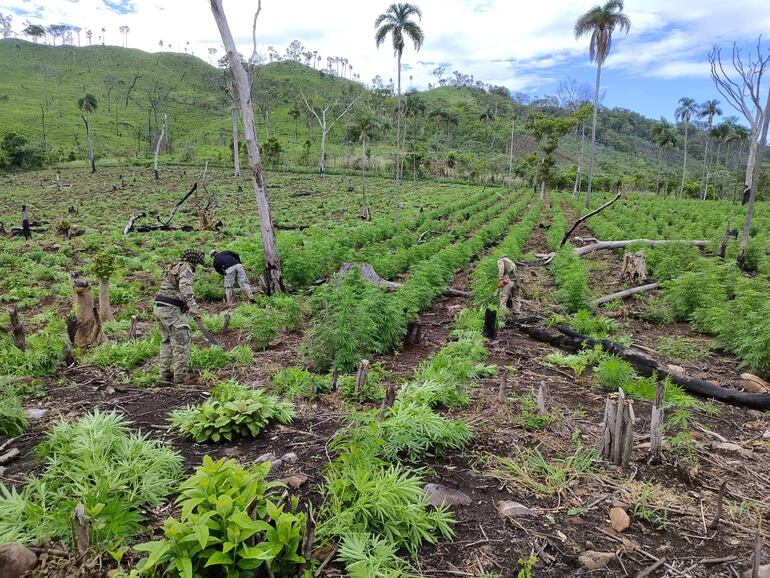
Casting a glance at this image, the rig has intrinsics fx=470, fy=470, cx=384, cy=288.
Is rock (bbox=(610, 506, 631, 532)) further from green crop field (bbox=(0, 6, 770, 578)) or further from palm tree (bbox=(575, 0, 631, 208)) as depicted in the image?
palm tree (bbox=(575, 0, 631, 208))

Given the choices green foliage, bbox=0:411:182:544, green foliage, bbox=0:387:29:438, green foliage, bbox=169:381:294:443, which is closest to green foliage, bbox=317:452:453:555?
green foliage, bbox=0:411:182:544

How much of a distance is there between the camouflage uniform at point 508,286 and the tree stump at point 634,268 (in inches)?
212

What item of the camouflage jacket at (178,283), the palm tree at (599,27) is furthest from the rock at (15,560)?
the palm tree at (599,27)

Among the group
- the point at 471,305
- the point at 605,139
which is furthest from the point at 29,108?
the point at 605,139

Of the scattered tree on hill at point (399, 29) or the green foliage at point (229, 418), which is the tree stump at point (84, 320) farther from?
the scattered tree on hill at point (399, 29)

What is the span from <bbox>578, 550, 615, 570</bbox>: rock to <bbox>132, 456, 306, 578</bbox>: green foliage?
1997mm

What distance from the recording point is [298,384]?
21.2 feet

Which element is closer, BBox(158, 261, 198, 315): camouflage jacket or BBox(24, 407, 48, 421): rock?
BBox(24, 407, 48, 421): rock

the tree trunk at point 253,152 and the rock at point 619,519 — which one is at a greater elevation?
the tree trunk at point 253,152

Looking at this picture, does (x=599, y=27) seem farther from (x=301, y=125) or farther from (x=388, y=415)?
(x=301, y=125)

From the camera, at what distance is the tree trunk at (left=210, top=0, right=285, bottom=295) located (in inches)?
472

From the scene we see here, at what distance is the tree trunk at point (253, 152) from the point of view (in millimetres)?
11992

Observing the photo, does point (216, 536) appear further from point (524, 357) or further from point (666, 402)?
point (524, 357)

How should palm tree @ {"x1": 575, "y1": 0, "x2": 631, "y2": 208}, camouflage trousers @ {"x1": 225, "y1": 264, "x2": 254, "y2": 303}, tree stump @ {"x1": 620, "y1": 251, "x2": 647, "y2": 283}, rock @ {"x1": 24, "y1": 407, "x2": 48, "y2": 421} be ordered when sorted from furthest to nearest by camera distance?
palm tree @ {"x1": 575, "y1": 0, "x2": 631, "y2": 208}
tree stump @ {"x1": 620, "y1": 251, "x2": 647, "y2": 283}
camouflage trousers @ {"x1": 225, "y1": 264, "x2": 254, "y2": 303}
rock @ {"x1": 24, "y1": 407, "x2": 48, "y2": 421}
